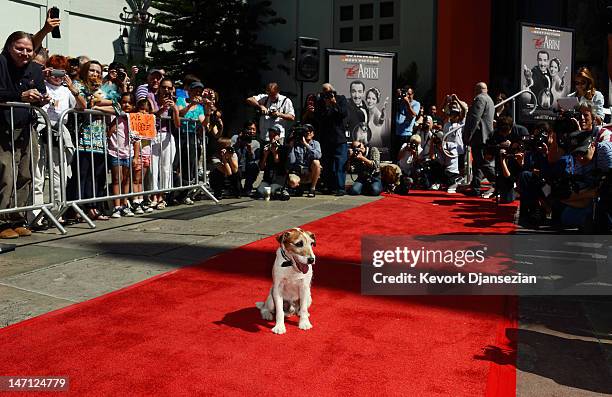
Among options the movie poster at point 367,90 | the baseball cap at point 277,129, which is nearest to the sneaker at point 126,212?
the baseball cap at point 277,129

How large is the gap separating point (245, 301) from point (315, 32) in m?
19.7

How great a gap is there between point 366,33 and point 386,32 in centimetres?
74

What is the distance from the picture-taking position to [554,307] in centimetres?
415

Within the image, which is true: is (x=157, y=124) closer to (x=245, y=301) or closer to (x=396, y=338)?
(x=245, y=301)

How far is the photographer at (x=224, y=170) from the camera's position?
9677 mm

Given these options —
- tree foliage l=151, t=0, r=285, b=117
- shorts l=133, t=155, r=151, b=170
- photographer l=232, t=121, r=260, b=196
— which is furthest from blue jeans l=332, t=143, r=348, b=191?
tree foliage l=151, t=0, r=285, b=117

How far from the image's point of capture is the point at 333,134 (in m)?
10.6

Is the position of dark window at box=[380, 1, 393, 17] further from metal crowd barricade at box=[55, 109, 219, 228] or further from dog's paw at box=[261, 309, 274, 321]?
dog's paw at box=[261, 309, 274, 321]

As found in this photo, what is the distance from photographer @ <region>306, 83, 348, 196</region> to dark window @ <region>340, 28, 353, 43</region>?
11.6m

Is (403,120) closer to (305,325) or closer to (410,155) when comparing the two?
(410,155)

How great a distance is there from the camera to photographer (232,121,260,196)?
1012cm

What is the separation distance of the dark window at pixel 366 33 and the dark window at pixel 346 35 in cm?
44

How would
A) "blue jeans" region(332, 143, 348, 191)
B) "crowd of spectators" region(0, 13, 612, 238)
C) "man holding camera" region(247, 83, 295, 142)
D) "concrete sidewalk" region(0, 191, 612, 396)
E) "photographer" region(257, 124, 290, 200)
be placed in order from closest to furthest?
"concrete sidewalk" region(0, 191, 612, 396) → "crowd of spectators" region(0, 13, 612, 238) → "photographer" region(257, 124, 290, 200) → "man holding camera" region(247, 83, 295, 142) → "blue jeans" region(332, 143, 348, 191)

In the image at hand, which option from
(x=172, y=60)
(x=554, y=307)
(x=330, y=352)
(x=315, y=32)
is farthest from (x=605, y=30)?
(x=172, y=60)
